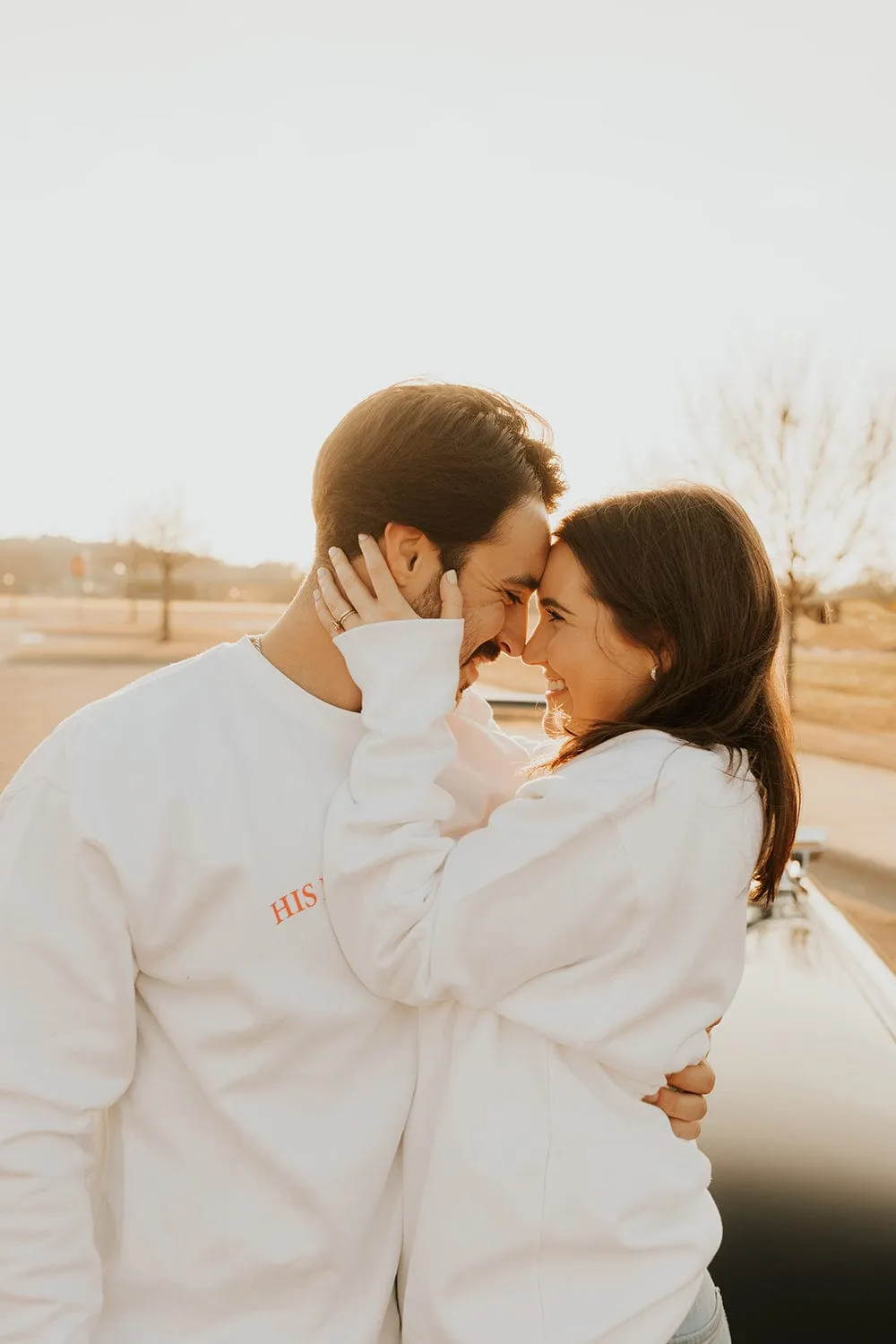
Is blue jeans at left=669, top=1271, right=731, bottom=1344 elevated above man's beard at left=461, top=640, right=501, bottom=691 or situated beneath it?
situated beneath

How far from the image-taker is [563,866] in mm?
1472

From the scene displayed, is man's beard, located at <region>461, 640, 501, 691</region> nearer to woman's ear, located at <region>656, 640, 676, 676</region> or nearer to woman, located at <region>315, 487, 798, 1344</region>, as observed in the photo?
woman, located at <region>315, 487, 798, 1344</region>

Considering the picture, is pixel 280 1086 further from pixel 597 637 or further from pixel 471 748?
pixel 597 637

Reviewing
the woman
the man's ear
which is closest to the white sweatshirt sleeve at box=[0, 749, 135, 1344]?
the woman

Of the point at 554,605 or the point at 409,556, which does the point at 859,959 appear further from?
the point at 409,556

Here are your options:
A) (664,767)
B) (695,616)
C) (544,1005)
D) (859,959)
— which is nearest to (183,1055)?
(544,1005)

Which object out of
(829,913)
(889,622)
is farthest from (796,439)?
(889,622)

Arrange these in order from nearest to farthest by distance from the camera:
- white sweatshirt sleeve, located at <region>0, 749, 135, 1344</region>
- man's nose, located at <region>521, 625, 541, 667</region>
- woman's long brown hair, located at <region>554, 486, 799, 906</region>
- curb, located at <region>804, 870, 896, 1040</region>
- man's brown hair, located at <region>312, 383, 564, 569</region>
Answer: white sweatshirt sleeve, located at <region>0, 749, 135, 1344</region> → man's brown hair, located at <region>312, 383, 564, 569</region> → woman's long brown hair, located at <region>554, 486, 799, 906</region> → man's nose, located at <region>521, 625, 541, 667</region> → curb, located at <region>804, 870, 896, 1040</region>

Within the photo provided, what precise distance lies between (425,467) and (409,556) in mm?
138

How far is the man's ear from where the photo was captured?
169 centimetres

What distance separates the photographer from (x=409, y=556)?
170 centimetres

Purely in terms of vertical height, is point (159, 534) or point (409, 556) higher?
point (409, 556)

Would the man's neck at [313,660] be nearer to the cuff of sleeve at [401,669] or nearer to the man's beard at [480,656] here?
the cuff of sleeve at [401,669]

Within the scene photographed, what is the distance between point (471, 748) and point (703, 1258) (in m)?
0.85
